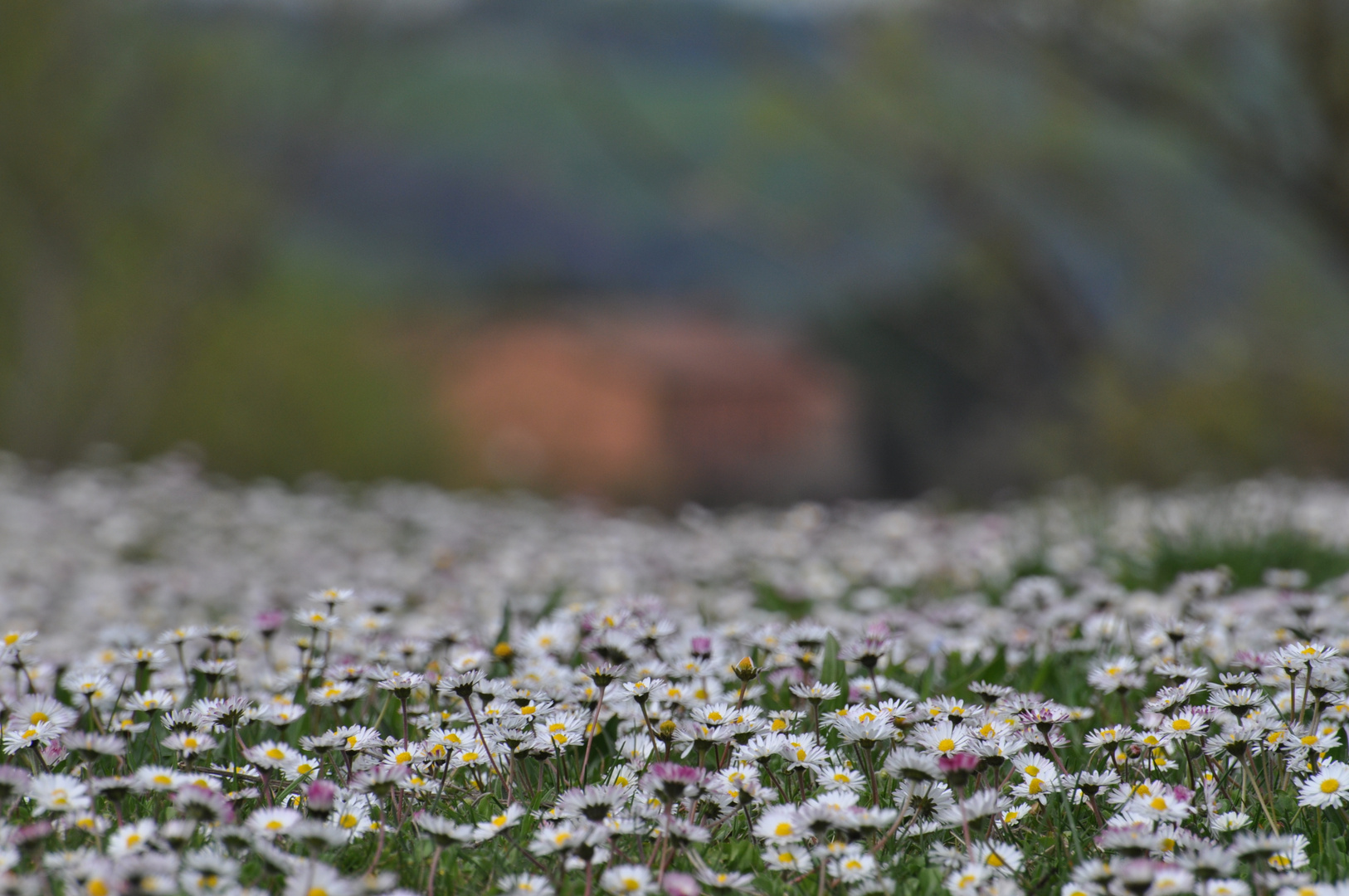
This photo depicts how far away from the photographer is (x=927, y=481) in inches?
771

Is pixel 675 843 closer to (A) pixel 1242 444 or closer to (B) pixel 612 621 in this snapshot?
(B) pixel 612 621

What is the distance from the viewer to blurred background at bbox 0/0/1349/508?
11.6m

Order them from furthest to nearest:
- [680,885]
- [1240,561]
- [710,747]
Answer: [1240,561]
[710,747]
[680,885]

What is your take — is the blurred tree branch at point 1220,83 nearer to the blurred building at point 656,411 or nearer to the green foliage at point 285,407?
the green foliage at point 285,407

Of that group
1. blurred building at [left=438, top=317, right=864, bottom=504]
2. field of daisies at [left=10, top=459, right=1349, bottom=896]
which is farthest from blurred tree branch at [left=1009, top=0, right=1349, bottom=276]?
blurred building at [left=438, top=317, right=864, bottom=504]

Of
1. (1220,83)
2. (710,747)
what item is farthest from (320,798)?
(1220,83)

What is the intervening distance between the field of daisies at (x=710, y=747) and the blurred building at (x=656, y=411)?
15279mm

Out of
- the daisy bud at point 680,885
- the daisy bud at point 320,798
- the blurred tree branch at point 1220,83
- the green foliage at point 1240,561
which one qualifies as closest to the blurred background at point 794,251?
the blurred tree branch at point 1220,83

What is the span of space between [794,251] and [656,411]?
6.72 m

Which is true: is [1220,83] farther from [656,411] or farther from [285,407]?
[656,411]

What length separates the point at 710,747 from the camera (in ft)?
8.17

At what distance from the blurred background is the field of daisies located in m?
7.95

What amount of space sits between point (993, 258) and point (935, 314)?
323cm

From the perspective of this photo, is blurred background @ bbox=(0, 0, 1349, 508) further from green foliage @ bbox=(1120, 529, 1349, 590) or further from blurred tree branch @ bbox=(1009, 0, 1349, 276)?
green foliage @ bbox=(1120, 529, 1349, 590)
